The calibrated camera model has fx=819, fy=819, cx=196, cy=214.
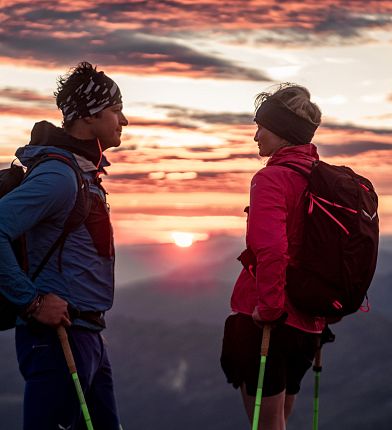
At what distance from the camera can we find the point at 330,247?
18.9ft

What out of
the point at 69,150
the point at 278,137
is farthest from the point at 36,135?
the point at 278,137

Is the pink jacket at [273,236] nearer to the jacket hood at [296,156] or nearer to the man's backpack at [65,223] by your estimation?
the jacket hood at [296,156]

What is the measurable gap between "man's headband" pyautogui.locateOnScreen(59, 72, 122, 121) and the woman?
116 cm

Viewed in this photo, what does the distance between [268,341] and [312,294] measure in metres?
0.45

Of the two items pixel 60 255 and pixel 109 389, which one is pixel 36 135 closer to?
pixel 60 255

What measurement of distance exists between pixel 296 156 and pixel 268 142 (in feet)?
0.90

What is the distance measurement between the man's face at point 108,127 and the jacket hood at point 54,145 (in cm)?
7

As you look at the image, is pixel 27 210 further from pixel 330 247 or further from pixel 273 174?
pixel 330 247

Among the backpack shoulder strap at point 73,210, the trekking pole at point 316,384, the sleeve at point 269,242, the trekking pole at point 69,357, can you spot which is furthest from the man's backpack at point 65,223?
the trekking pole at point 316,384

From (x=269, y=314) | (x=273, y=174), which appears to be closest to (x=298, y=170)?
(x=273, y=174)

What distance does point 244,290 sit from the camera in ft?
19.3

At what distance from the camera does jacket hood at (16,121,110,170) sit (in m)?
5.34

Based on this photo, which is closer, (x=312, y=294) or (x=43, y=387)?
(x=43, y=387)

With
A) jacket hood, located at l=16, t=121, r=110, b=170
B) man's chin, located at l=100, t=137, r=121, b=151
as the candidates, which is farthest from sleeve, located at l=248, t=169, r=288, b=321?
jacket hood, located at l=16, t=121, r=110, b=170
